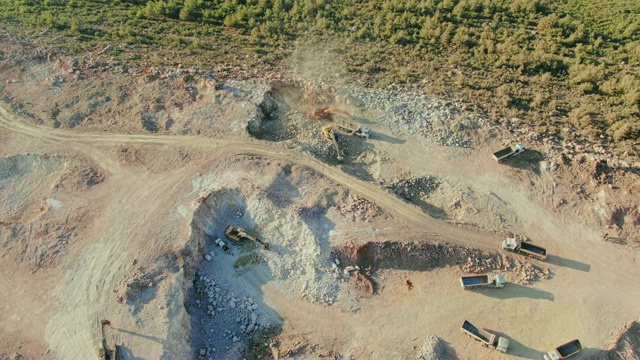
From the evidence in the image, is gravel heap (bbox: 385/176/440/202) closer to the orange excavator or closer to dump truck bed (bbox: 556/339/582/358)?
the orange excavator

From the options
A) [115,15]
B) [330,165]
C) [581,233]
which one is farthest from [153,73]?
[581,233]

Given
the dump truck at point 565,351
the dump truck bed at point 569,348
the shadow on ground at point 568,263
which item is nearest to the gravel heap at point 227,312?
the dump truck at point 565,351

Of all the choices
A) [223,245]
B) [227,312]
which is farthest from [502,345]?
[223,245]

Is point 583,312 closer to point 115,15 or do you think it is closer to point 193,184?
point 193,184

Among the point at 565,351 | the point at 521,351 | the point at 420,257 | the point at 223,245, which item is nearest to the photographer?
the point at 565,351

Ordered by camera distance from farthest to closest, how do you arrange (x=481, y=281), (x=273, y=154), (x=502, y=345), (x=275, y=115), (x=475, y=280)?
1. (x=275, y=115)
2. (x=273, y=154)
3. (x=475, y=280)
4. (x=481, y=281)
5. (x=502, y=345)

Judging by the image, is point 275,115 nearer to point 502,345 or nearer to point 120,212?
point 120,212

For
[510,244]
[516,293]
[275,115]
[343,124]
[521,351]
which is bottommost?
[521,351]

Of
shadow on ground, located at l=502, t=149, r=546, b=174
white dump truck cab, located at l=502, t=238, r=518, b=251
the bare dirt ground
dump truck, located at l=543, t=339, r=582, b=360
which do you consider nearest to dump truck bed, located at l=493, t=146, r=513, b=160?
shadow on ground, located at l=502, t=149, r=546, b=174
